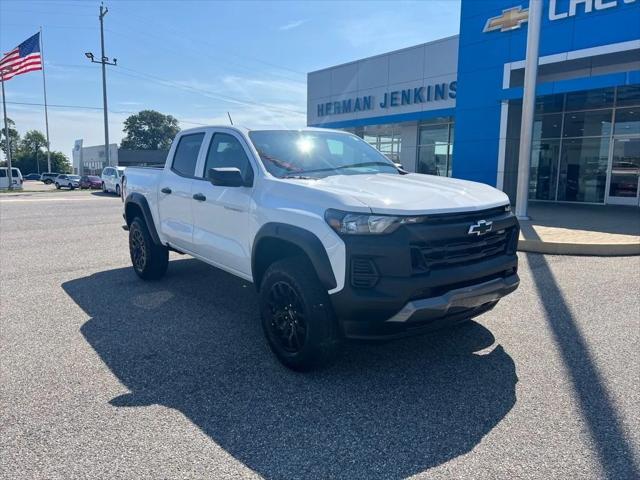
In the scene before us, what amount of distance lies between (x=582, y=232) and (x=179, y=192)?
8.09m

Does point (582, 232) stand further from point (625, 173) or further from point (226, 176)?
point (226, 176)

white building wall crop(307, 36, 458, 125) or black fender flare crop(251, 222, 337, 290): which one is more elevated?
white building wall crop(307, 36, 458, 125)

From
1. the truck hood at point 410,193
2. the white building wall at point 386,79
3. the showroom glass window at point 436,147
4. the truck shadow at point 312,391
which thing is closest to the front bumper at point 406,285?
the truck hood at point 410,193

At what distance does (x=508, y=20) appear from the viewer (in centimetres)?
1512

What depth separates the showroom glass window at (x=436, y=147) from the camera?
21.5 metres

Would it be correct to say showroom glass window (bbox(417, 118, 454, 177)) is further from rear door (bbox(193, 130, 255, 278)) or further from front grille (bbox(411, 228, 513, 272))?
front grille (bbox(411, 228, 513, 272))

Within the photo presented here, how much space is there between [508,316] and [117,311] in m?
4.15

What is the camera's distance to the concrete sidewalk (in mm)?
8297

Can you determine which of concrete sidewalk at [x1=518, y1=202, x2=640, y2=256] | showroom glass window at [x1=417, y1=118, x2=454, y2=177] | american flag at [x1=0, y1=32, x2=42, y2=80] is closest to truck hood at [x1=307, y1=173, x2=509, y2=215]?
concrete sidewalk at [x1=518, y1=202, x2=640, y2=256]

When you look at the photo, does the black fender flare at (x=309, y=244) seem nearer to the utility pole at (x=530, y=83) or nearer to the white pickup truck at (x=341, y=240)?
the white pickup truck at (x=341, y=240)

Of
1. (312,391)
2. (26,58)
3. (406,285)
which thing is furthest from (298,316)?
(26,58)

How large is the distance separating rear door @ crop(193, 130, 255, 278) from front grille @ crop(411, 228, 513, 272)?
165 cm

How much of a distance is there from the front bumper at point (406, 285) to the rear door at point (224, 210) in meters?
1.38

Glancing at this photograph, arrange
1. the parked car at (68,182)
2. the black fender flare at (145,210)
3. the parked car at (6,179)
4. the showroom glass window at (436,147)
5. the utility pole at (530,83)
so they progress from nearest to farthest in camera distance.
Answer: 1. the black fender flare at (145,210)
2. the utility pole at (530,83)
3. the showroom glass window at (436,147)
4. the parked car at (6,179)
5. the parked car at (68,182)
